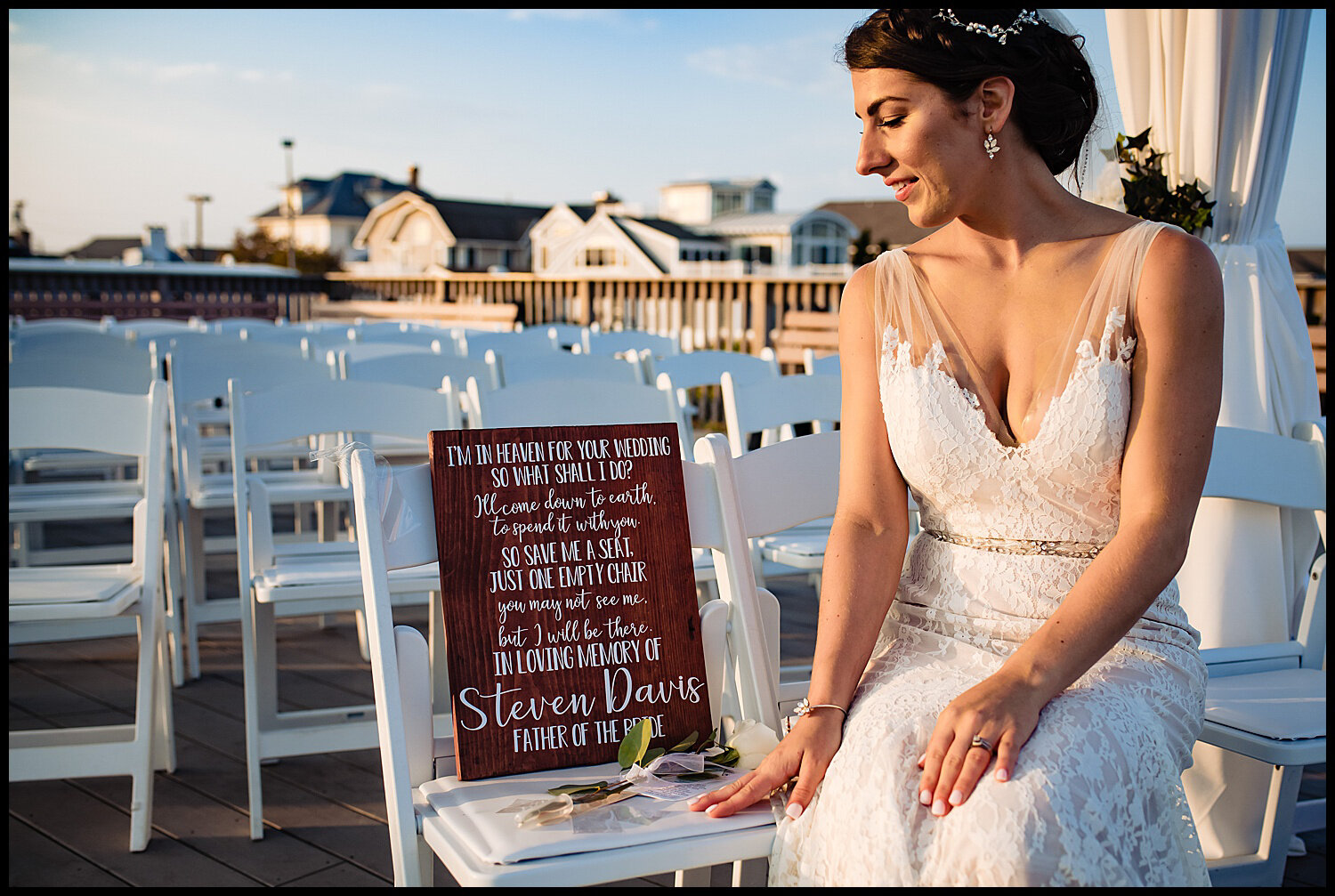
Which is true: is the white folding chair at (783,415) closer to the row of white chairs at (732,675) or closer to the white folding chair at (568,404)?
the white folding chair at (568,404)

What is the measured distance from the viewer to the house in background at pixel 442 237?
170 feet

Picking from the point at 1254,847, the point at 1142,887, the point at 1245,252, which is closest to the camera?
the point at 1142,887

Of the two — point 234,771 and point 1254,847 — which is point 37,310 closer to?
point 234,771

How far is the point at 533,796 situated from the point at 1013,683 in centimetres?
64

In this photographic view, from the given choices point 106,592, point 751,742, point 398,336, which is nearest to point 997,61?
point 751,742

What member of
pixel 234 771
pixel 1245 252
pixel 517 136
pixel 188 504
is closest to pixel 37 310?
pixel 188 504

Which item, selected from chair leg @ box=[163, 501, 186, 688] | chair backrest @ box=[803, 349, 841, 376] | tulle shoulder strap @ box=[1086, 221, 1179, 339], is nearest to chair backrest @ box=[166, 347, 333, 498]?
chair leg @ box=[163, 501, 186, 688]

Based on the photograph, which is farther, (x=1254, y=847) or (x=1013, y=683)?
(x=1254, y=847)

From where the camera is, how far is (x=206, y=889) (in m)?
2.33

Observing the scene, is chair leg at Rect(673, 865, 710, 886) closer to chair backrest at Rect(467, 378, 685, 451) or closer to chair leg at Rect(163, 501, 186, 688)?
chair backrest at Rect(467, 378, 685, 451)

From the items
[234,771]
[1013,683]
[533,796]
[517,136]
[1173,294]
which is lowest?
[234,771]

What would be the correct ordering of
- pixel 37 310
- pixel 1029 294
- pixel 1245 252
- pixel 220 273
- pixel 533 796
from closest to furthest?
pixel 533 796, pixel 1029 294, pixel 1245 252, pixel 37 310, pixel 220 273

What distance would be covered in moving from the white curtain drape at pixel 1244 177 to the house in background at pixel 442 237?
49.5m

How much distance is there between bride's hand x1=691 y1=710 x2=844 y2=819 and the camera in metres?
1.38
